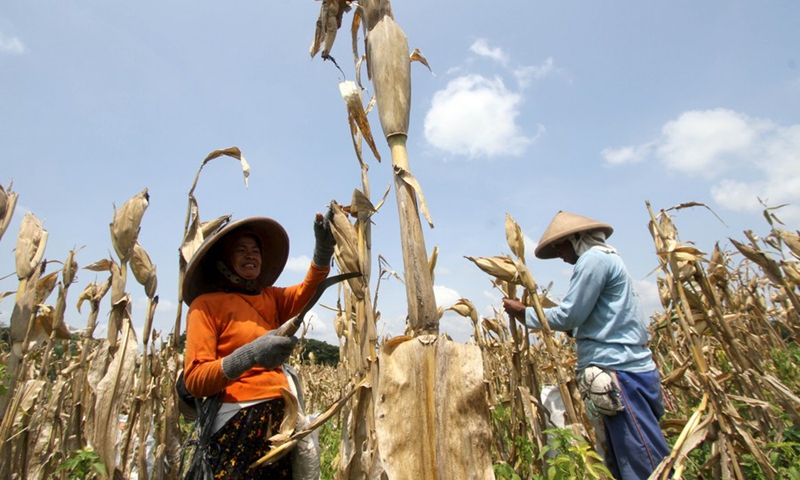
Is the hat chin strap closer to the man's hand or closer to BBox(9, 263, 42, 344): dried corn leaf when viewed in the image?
BBox(9, 263, 42, 344): dried corn leaf

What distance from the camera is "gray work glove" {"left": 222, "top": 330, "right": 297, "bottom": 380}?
166cm

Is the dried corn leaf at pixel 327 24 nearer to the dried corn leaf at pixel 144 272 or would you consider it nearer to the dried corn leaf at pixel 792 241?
the dried corn leaf at pixel 144 272

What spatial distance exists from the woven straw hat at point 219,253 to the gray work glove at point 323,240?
35cm

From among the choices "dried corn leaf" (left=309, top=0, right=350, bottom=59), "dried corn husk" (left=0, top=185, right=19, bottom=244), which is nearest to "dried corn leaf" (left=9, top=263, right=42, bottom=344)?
"dried corn husk" (left=0, top=185, right=19, bottom=244)

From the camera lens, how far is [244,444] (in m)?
1.86

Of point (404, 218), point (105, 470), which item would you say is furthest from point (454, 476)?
point (105, 470)

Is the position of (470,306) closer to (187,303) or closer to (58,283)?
(187,303)

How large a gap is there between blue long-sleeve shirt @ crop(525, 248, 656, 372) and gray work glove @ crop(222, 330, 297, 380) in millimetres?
1619

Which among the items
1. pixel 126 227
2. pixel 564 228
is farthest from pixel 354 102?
pixel 564 228

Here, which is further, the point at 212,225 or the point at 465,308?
the point at 465,308

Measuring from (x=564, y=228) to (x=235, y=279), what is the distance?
2.06 meters

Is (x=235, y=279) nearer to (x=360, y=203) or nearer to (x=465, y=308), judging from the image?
(x=360, y=203)

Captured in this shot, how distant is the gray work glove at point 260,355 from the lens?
1655 mm

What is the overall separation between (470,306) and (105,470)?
226cm
